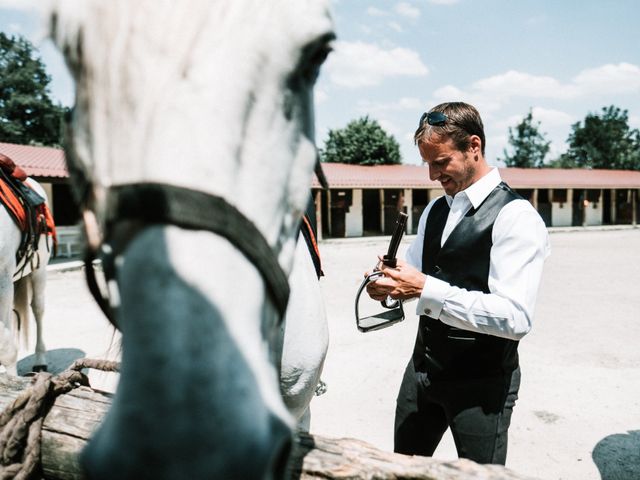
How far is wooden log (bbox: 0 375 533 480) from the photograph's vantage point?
107 cm

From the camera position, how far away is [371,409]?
134 inches

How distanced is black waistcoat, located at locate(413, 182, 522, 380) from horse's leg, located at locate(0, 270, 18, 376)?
10.1 feet

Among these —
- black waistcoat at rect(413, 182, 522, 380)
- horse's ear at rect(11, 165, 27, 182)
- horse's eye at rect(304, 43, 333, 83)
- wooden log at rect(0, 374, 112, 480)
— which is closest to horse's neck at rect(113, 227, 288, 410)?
horse's eye at rect(304, 43, 333, 83)

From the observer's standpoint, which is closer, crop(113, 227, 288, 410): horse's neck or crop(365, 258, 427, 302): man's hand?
crop(113, 227, 288, 410): horse's neck

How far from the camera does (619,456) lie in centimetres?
276

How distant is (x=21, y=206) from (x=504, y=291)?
355 cm

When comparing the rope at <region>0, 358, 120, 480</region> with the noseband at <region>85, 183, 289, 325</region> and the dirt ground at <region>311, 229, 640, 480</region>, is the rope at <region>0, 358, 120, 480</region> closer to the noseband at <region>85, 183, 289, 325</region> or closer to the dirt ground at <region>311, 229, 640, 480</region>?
the noseband at <region>85, 183, 289, 325</region>

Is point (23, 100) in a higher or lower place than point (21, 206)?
higher

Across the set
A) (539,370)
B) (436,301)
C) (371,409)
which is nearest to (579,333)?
(539,370)

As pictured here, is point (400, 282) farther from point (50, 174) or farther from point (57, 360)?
point (50, 174)

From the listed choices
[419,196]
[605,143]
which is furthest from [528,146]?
[419,196]

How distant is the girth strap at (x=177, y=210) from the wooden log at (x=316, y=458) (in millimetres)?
730

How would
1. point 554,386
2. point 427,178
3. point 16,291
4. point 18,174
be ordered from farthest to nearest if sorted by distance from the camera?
point 427,178 → point 16,291 → point 554,386 → point 18,174

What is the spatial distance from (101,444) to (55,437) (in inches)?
37.2
